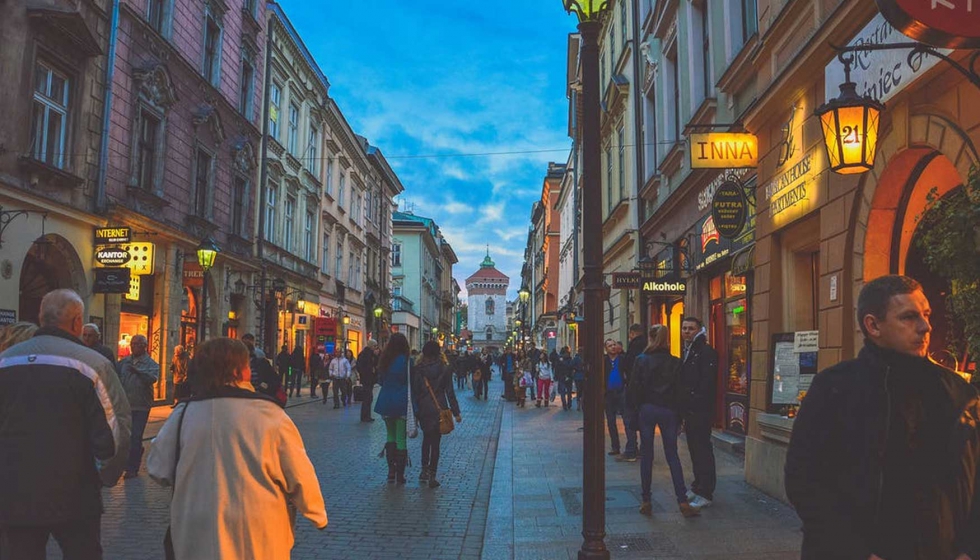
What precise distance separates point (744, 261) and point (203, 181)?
57.1 feet

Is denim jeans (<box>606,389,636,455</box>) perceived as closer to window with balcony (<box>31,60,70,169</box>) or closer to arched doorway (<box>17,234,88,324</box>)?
arched doorway (<box>17,234,88,324</box>)

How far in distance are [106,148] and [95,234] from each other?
6.34ft

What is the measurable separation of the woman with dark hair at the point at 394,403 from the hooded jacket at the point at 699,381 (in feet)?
11.1

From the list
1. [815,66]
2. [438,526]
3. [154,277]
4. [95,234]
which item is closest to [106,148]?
[95,234]

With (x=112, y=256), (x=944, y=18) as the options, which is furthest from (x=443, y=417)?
(x=112, y=256)

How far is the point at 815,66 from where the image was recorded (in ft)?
23.8

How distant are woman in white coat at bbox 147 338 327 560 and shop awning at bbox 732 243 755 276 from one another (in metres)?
8.58

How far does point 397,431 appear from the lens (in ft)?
29.3

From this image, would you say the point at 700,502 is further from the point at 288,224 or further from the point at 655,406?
Result: the point at 288,224

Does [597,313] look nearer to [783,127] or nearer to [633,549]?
[633,549]

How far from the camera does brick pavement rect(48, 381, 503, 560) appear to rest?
19.5 ft

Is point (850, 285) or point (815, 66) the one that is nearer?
point (850, 285)

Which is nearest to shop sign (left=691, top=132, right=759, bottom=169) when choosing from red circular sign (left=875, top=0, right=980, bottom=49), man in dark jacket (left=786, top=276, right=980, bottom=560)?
red circular sign (left=875, top=0, right=980, bottom=49)

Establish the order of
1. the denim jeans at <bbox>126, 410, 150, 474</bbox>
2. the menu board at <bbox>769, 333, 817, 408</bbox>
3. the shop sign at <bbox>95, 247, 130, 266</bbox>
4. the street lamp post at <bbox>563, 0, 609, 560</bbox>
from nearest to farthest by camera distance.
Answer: the street lamp post at <bbox>563, 0, 609, 560</bbox> < the menu board at <bbox>769, 333, 817, 408</bbox> < the denim jeans at <bbox>126, 410, 150, 474</bbox> < the shop sign at <bbox>95, 247, 130, 266</bbox>
